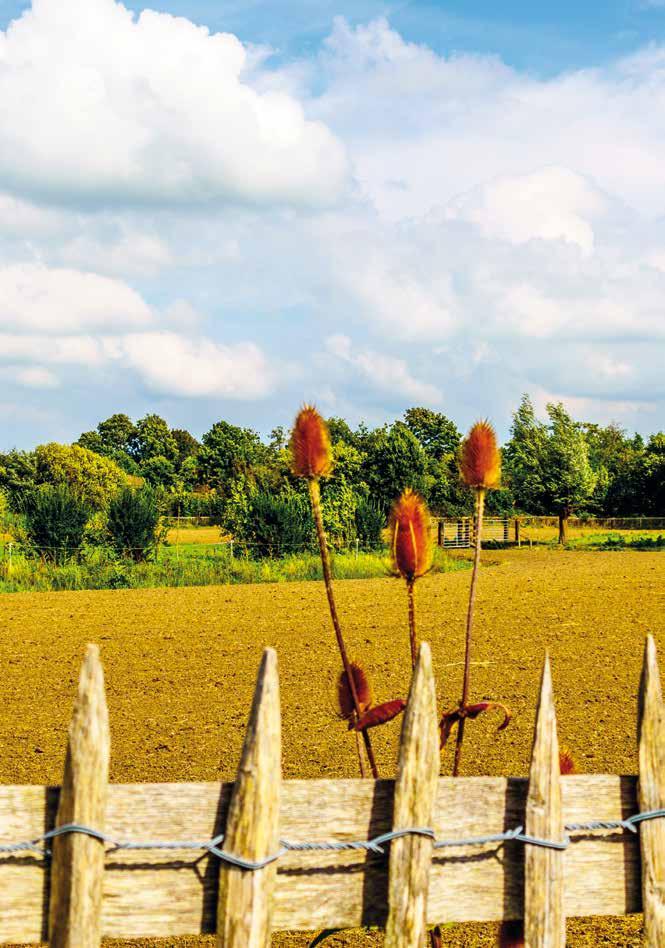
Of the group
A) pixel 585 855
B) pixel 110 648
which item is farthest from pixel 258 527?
pixel 585 855

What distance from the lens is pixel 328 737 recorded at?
7.88 m

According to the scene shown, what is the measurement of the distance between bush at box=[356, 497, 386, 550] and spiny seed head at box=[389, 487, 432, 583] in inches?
954

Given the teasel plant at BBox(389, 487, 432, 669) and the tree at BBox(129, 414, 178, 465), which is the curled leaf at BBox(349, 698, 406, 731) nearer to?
the teasel plant at BBox(389, 487, 432, 669)

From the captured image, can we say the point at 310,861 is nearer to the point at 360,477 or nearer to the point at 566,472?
the point at 360,477

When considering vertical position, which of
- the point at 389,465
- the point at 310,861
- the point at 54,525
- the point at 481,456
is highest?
the point at 389,465

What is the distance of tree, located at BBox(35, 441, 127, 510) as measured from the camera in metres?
55.7

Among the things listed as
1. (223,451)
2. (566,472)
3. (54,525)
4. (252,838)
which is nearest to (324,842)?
(252,838)

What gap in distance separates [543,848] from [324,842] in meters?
0.50

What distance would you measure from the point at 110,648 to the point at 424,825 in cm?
1114

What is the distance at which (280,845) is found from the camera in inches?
81.5

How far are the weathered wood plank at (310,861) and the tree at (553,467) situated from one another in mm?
35082

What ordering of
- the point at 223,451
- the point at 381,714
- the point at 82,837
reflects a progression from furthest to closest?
the point at 223,451
the point at 381,714
the point at 82,837

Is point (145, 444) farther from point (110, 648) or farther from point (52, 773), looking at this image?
point (52, 773)

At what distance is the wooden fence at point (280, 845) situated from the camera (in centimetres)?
202
